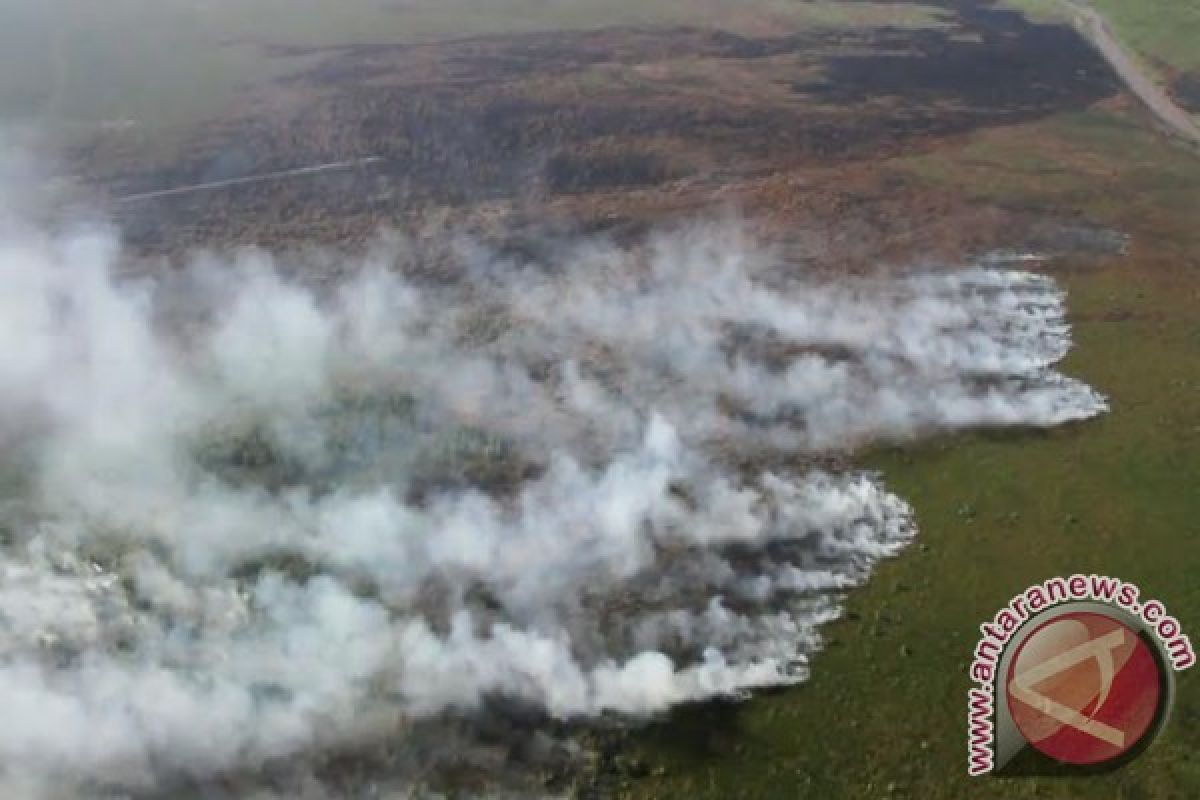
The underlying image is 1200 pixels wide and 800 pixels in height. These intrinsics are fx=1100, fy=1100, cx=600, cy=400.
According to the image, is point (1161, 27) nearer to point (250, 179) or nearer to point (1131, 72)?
point (1131, 72)

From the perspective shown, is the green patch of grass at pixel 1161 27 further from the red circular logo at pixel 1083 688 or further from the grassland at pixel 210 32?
the red circular logo at pixel 1083 688

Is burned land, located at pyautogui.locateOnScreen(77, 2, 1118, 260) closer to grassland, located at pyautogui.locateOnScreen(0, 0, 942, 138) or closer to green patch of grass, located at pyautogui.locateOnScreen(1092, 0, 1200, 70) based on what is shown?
grassland, located at pyautogui.locateOnScreen(0, 0, 942, 138)

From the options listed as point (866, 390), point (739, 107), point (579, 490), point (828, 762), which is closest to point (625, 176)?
point (739, 107)

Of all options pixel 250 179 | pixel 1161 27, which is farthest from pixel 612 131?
pixel 1161 27

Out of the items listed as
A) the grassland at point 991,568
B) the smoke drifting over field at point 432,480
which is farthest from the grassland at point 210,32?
the grassland at point 991,568

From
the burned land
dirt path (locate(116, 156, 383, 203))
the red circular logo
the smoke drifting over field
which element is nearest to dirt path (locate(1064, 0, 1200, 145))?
the burned land

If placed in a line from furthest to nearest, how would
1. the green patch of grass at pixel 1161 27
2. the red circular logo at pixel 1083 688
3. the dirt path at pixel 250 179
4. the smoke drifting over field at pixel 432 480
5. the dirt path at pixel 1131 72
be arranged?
1. the green patch of grass at pixel 1161 27
2. the dirt path at pixel 1131 72
3. the dirt path at pixel 250 179
4. the smoke drifting over field at pixel 432 480
5. the red circular logo at pixel 1083 688
